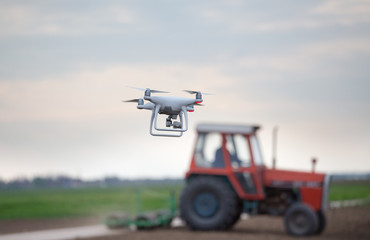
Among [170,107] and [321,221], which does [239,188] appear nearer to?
[321,221]

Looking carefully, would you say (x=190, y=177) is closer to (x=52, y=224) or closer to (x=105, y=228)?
(x=105, y=228)

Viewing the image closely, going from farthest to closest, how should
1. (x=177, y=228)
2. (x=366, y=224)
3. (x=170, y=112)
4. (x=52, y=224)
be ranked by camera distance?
(x=52, y=224) → (x=366, y=224) → (x=177, y=228) → (x=170, y=112)

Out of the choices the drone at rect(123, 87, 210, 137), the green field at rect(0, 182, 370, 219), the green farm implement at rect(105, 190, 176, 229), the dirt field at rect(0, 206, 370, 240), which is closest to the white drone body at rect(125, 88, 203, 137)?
the drone at rect(123, 87, 210, 137)

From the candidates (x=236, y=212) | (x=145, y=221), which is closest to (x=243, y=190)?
(x=236, y=212)

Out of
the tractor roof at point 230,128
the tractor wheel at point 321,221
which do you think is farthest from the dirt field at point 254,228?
the tractor roof at point 230,128

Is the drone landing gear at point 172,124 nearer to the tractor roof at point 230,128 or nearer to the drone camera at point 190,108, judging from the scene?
the drone camera at point 190,108

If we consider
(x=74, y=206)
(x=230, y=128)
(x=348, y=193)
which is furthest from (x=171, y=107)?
(x=348, y=193)
